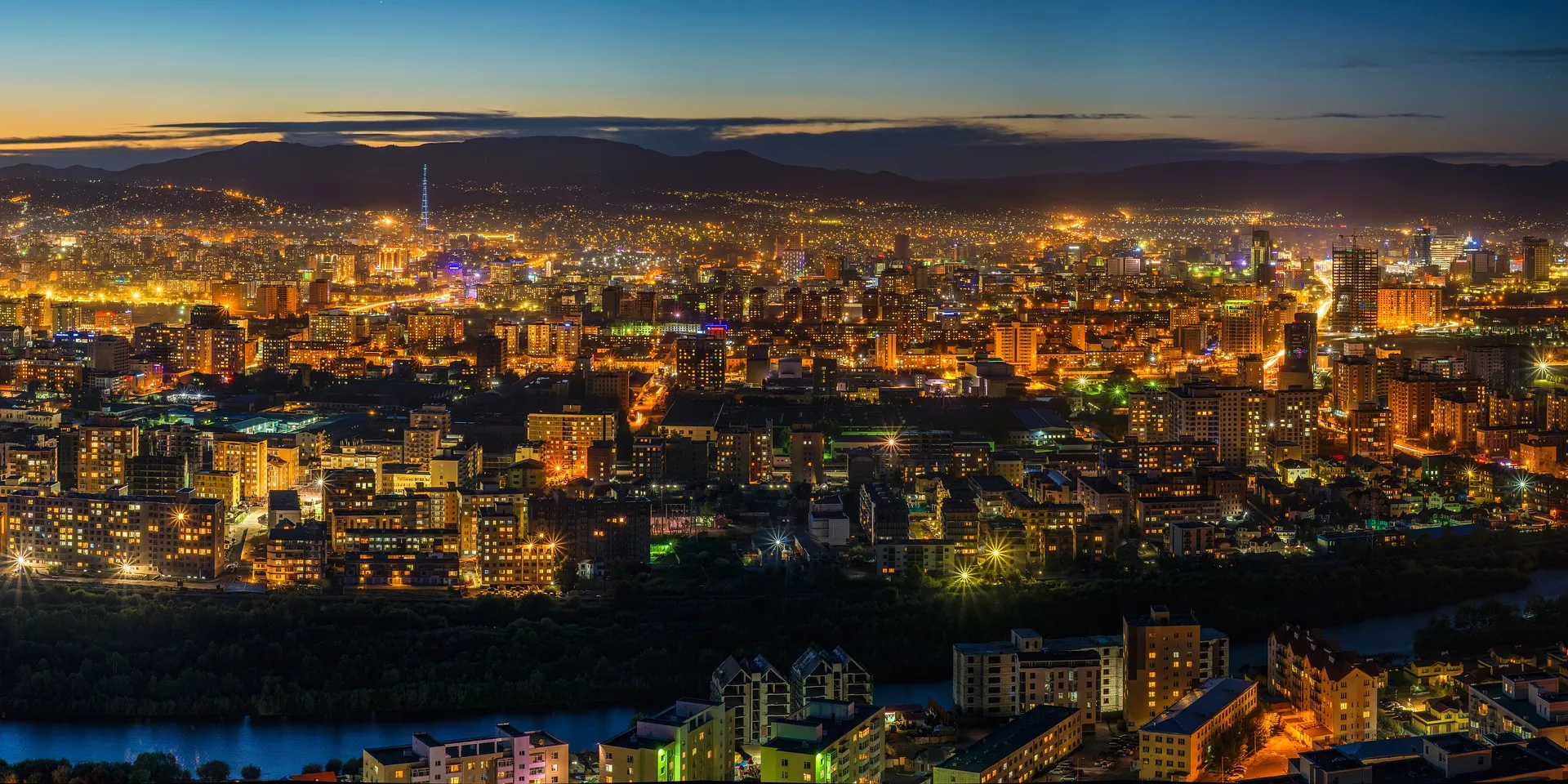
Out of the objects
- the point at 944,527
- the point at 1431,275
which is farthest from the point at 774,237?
the point at 944,527

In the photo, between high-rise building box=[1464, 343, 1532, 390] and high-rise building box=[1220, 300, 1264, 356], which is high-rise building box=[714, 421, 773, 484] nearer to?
high-rise building box=[1464, 343, 1532, 390]

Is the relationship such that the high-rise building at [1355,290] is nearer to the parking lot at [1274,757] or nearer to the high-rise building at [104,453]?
the high-rise building at [104,453]

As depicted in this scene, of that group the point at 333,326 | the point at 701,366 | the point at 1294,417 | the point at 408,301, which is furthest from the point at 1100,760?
the point at 408,301

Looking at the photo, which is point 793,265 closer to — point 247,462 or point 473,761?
point 247,462

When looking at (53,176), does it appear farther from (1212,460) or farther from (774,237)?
(1212,460)

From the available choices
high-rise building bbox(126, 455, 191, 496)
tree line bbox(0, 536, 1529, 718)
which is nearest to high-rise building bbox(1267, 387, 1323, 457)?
tree line bbox(0, 536, 1529, 718)

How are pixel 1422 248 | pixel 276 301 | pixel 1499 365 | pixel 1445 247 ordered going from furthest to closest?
pixel 1445 247 → pixel 1422 248 → pixel 276 301 → pixel 1499 365
